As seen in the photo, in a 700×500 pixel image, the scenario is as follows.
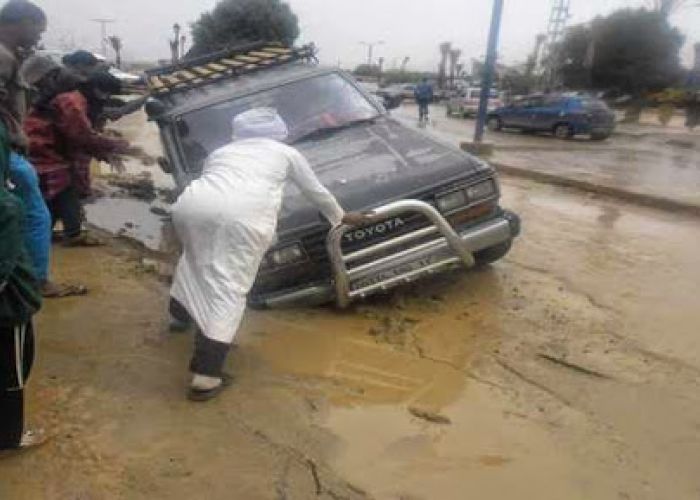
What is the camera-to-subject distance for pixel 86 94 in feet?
20.4

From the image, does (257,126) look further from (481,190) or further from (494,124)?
(494,124)

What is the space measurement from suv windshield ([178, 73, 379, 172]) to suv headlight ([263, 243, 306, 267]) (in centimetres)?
126

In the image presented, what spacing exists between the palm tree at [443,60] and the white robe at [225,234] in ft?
211

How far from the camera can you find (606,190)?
1114cm

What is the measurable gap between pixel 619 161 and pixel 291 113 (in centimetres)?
1195

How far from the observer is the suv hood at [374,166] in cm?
495

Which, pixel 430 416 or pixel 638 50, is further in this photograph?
pixel 638 50

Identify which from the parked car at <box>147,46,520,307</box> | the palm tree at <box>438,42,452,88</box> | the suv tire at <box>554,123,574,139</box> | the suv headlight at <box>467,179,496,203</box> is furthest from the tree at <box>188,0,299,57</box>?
the palm tree at <box>438,42,452,88</box>

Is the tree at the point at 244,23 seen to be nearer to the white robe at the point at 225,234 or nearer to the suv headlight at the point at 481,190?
the suv headlight at the point at 481,190

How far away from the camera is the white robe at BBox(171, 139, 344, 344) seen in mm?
3723

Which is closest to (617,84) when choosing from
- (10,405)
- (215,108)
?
(215,108)

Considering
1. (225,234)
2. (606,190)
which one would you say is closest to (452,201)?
(225,234)

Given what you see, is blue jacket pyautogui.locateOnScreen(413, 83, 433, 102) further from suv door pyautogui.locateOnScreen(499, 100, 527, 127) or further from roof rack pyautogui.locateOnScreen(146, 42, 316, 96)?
roof rack pyautogui.locateOnScreen(146, 42, 316, 96)

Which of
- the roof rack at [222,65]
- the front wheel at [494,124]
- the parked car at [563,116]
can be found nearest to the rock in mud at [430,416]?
the roof rack at [222,65]
